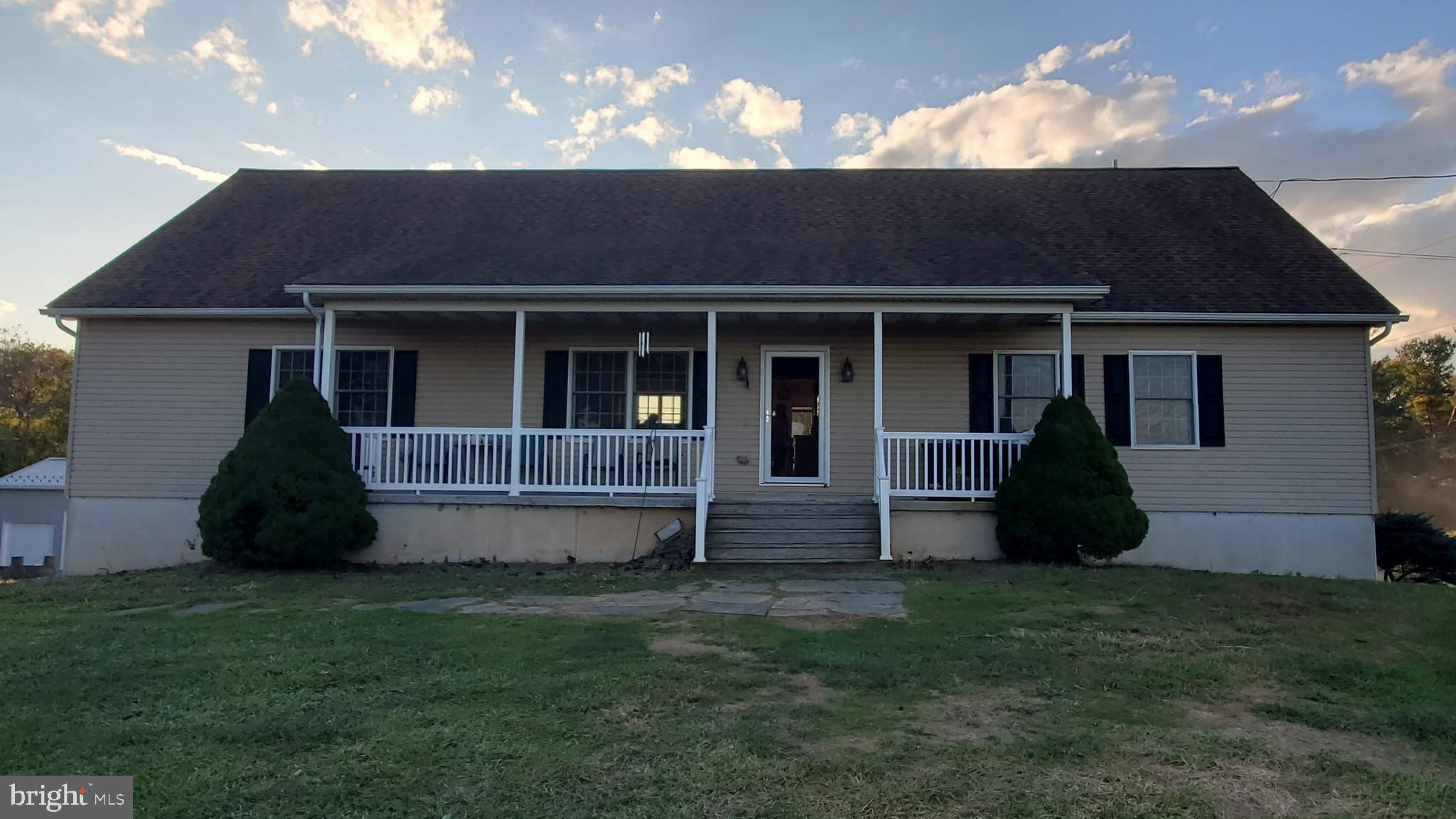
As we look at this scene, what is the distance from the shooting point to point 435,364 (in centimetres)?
1195

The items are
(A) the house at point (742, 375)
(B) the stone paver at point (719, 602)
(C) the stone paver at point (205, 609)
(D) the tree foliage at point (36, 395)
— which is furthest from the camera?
(D) the tree foliage at point (36, 395)

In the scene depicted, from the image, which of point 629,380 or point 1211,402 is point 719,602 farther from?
point 1211,402

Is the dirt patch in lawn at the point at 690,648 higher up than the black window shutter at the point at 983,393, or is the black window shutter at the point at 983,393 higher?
the black window shutter at the point at 983,393

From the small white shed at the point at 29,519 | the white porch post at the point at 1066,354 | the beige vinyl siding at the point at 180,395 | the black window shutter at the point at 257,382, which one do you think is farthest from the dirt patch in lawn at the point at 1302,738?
the small white shed at the point at 29,519

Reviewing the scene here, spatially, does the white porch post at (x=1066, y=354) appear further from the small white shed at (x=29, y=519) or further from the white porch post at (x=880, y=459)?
the small white shed at (x=29, y=519)

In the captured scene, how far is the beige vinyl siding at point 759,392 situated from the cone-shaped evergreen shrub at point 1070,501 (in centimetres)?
190

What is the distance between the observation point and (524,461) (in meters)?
11.1

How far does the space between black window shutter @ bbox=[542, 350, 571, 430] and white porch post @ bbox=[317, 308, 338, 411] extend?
265cm

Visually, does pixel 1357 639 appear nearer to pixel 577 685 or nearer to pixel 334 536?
pixel 577 685

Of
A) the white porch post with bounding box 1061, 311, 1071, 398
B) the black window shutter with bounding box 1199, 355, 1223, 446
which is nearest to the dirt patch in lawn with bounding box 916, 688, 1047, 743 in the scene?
the white porch post with bounding box 1061, 311, 1071, 398

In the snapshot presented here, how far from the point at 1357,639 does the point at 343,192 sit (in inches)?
569

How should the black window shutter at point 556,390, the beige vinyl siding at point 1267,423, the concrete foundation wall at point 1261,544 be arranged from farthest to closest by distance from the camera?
1. the black window shutter at point 556,390
2. the beige vinyl siding at point 1267,423
3. the concrete foundation wall at point 1261,544

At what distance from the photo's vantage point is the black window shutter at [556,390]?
38.7 ft

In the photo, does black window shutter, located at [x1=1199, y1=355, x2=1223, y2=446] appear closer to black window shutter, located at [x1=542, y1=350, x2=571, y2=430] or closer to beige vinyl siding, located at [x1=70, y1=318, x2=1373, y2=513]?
beige vinyl siding, located at [x1=70, y1=318, x2=1373, y2=513]
